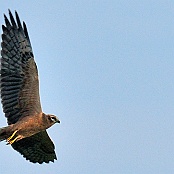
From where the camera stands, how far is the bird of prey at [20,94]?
18969 millimetres

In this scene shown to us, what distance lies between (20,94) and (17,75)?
57cm

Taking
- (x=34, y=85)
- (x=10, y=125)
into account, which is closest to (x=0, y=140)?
(x=10, y=125)

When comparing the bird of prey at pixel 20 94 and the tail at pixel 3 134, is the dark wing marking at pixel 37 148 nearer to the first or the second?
the bird of prey at pixel 20 94

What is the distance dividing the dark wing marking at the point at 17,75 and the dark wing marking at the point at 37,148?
0.91 meters

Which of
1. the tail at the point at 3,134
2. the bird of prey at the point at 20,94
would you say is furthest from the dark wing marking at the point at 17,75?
the tail at the point at 3,134

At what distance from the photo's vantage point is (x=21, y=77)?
Result: 1995 centimetres

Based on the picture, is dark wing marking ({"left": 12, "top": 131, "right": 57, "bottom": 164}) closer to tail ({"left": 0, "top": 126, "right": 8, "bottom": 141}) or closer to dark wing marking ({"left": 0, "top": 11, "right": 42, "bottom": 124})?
dark wing marking ({"left": 0, "top": 11, "right": 42, "bottom": 124})

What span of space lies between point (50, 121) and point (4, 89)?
201 centimetres

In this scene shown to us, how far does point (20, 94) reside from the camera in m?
19.8

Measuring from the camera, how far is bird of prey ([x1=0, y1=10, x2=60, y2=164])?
18969 mm

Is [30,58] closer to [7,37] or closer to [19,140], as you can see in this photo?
[7,37]

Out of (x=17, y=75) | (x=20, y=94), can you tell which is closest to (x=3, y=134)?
(x=20, y=94)

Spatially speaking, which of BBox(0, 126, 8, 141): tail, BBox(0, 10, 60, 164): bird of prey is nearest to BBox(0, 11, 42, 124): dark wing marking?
BBox(0, 10, 60, 164): bird of prey

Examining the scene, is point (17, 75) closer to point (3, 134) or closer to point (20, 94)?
point (20, 94)
